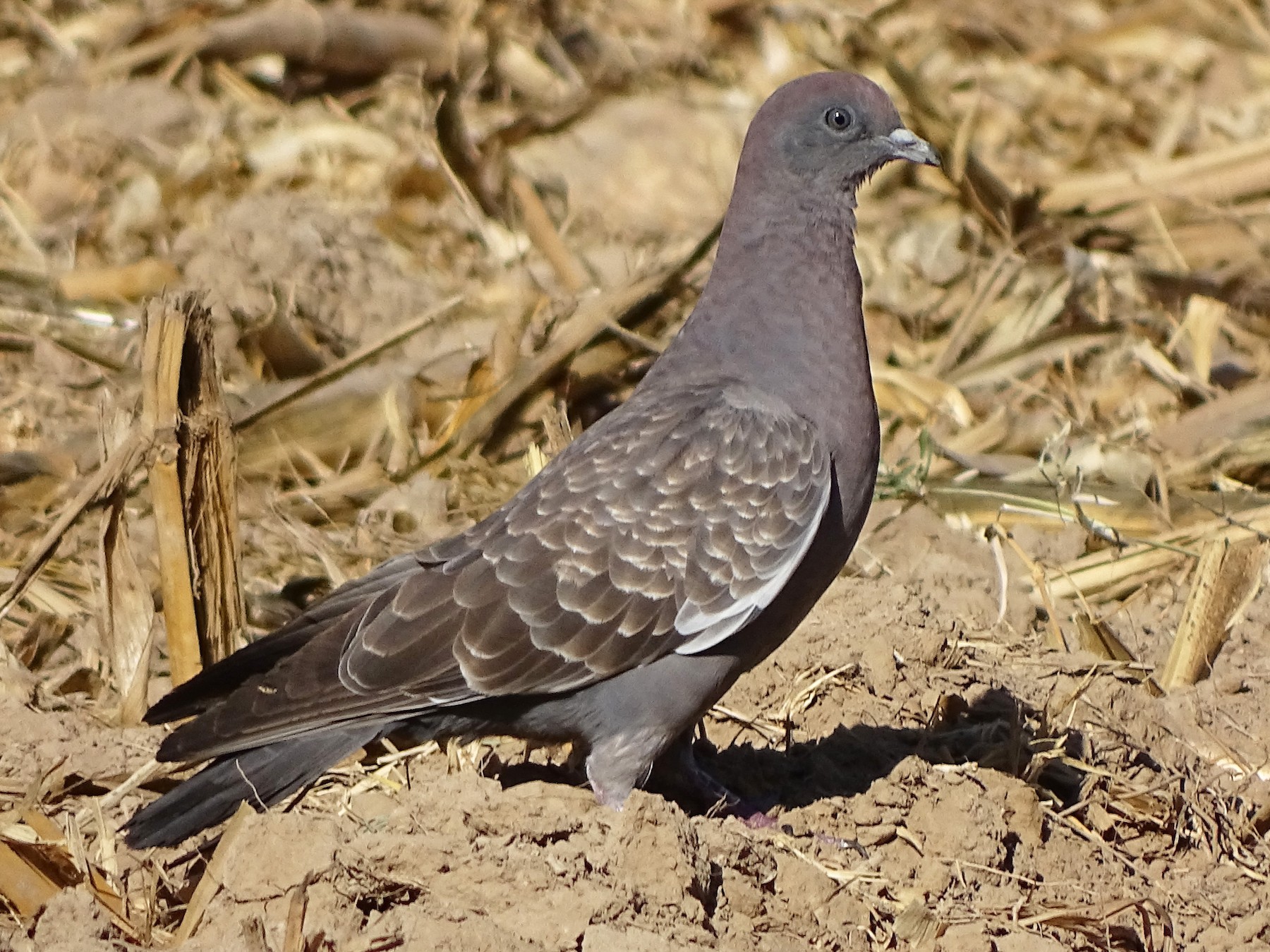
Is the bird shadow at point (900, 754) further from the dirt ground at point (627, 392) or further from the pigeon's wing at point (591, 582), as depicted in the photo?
the pigeon's wing at point (591, 582)

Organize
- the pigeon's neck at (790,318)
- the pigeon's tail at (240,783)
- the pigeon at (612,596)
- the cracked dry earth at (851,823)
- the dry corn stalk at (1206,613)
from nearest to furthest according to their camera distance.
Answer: the cracked dry earth at (851,823) < the pigeon's tail at (240,783) < the pigeon at (612,596) < the pigeon's neck at (790,318) < the dry corn stalk at (1206,613)

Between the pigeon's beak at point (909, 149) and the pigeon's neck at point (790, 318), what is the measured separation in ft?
0.64

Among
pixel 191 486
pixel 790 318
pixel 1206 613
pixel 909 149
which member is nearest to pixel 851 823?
pixel 790 318

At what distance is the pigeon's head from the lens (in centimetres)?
494

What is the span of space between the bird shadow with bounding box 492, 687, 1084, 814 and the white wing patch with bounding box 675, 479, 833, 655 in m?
0.56

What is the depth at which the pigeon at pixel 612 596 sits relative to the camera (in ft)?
14.3

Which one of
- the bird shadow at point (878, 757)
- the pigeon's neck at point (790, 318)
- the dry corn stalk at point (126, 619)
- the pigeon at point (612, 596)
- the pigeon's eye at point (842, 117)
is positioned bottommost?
the bird shadow at point (878, 757)

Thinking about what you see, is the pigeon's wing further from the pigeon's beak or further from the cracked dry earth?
the pigeon's beak

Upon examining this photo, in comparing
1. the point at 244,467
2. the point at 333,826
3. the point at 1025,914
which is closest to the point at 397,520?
the point at 244,467

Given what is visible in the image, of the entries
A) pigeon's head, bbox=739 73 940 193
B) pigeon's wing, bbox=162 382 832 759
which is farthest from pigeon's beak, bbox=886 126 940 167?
pigeon's wing, bbox=162 382 832 759

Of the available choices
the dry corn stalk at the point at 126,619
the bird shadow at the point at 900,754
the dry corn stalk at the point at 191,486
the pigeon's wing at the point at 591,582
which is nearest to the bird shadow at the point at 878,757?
the bird shadow at the point at 900,754

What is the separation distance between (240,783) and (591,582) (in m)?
1.00

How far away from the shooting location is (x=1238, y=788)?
16.1 feet

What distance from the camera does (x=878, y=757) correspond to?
4953mm
